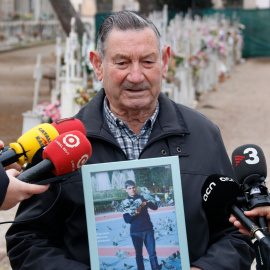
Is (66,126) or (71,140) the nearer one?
(71,140)

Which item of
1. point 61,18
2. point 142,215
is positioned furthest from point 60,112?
point 142,215

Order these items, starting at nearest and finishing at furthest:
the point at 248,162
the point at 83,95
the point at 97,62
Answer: the point at 248,162
the point at 97,62
the point at 83,95

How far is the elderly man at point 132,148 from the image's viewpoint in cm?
233

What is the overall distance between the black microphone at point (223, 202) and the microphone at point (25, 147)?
0.66 m

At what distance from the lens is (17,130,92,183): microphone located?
1911mm

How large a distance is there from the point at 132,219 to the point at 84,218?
28 cm

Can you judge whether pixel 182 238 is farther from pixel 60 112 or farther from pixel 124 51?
pixel 60 112

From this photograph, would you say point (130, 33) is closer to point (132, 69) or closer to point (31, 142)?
point (132, 69)

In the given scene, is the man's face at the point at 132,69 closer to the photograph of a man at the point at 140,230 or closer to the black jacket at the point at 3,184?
the photograph of a man at the point at 140,230

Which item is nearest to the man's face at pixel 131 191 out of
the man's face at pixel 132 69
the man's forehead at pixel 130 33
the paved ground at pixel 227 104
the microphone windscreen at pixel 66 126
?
the microphone windscreen at pixel 66 126

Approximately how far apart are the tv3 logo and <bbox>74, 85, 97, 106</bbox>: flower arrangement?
530 cm

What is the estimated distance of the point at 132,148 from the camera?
2.54 meters

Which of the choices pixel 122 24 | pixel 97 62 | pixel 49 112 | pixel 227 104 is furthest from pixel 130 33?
pixel 227 104

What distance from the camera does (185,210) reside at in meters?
2.38
